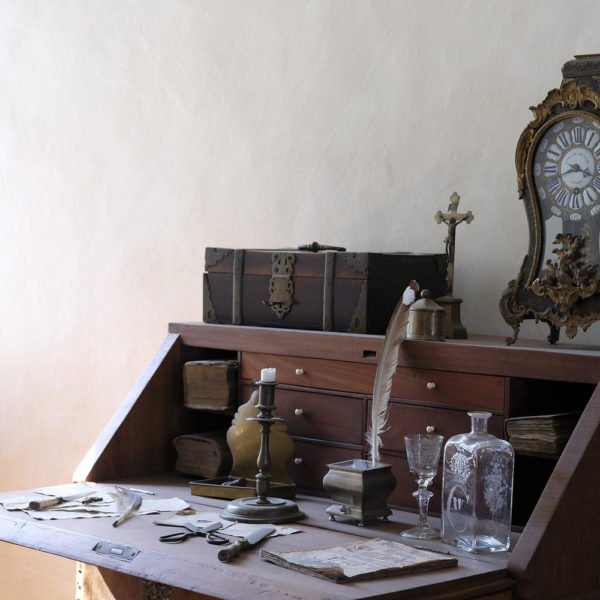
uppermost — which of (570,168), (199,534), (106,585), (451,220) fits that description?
(570,168)

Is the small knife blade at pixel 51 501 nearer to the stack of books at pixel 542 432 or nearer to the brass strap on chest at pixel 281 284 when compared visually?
the brass strap on chest at pixel 281 284

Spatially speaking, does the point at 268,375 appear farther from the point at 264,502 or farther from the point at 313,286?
the point at 313,286

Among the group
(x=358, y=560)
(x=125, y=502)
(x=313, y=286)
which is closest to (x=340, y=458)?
(x=313, y=286)

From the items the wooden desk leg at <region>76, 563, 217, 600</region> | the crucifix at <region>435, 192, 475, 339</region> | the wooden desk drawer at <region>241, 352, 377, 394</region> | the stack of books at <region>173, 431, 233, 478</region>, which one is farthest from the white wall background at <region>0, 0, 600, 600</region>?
the wooden desk leg at <region>76, 563, 217, 600</region>

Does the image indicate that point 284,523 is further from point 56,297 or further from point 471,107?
point 56,297

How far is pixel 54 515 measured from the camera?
264 centimetres

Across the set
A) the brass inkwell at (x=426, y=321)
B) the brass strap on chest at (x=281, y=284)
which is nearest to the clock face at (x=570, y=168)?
the brass inkwell at (x=426, y=321)

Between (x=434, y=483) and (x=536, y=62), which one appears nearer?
(x=434, y=483)

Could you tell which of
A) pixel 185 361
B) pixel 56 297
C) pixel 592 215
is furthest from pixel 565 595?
pixel 56 297

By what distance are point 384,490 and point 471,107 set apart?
1.24m

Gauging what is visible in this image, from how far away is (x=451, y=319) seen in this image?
2.93 meters

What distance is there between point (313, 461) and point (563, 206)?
3.14ft

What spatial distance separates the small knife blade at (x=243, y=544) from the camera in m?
2.23

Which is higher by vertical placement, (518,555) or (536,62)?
(536,62)
